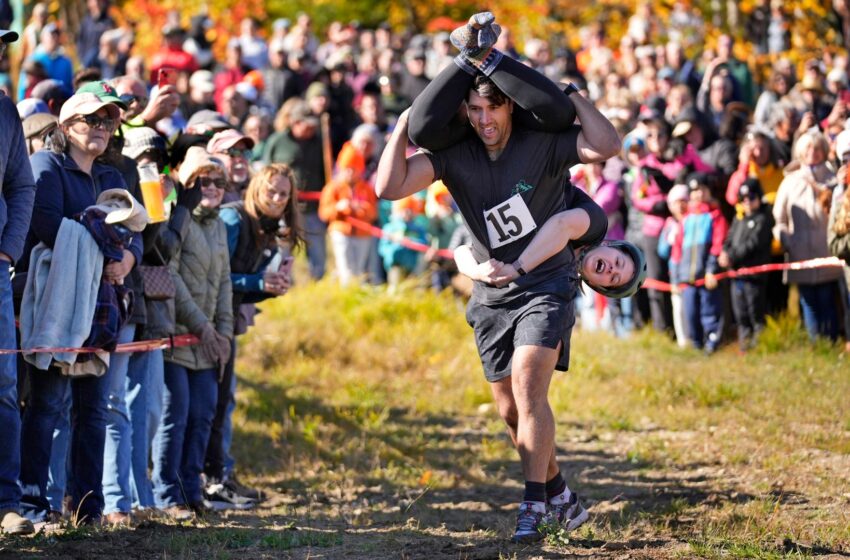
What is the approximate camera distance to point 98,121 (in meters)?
7.04

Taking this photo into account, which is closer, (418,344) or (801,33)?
(418,344)

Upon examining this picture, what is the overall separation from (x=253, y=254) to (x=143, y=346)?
1.44 metres

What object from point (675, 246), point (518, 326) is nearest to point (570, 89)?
point (518, 326)

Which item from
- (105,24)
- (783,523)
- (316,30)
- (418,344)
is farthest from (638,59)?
(316,30)

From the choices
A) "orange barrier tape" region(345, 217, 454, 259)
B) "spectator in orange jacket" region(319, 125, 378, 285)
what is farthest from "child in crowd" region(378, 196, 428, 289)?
"spectator in orange jacket" region(319, 125, 378, 285)

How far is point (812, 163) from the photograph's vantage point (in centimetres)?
1216

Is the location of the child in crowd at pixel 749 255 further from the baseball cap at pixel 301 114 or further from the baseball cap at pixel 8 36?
the baseball cap at pixel 8 36

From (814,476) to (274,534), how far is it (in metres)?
3.53

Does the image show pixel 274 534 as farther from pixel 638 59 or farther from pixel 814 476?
pixel 638 59

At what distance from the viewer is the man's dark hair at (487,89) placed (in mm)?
6664

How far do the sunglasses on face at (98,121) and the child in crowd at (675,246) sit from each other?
700 centimetres

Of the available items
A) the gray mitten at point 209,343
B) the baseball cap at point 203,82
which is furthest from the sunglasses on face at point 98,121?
the baseball cap at point 203,82

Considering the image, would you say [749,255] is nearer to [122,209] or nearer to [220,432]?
[220,432]

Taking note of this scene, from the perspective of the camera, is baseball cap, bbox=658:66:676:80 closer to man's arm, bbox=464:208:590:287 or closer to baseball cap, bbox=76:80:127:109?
man's arm, bbox=464:208:590:287
